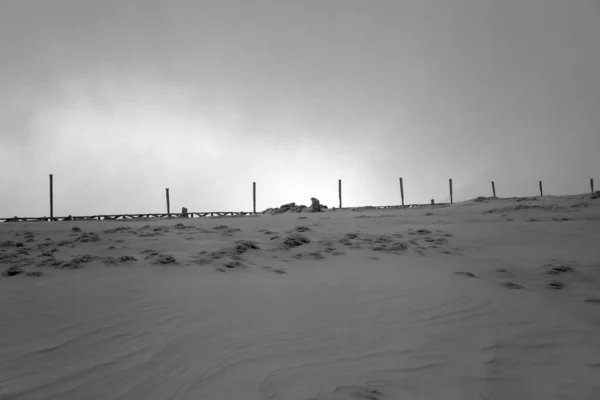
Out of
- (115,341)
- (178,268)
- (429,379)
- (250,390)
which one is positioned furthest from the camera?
(178,268)

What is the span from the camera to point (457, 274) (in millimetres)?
3777

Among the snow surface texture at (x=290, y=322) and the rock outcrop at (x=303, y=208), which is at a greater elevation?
the rock outcrop at (x=303, y=208)

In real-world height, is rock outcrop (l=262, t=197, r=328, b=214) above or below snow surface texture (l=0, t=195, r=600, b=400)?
above

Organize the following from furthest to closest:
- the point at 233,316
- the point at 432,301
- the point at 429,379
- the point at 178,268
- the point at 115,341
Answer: the point at 178,268
the point at 432,301
the point at 233,316
the point at 115,341
the point at 429,379

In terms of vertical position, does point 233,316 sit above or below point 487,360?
above

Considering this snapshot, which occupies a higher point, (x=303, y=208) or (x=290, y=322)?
(x=303, y=208)

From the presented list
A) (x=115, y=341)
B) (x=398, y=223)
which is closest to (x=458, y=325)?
(x=115, y=341)

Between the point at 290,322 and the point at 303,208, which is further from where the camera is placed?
the point at 303,208

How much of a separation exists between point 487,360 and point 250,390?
4.67 feet

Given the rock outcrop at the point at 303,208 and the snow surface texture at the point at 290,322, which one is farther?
the rock outcrop at the point at 303,208

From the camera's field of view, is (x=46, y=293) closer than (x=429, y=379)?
No

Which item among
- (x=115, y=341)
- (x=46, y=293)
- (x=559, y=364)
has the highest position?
(x=46, y=293)

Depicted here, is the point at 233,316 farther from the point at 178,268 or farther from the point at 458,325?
the point at 458,325

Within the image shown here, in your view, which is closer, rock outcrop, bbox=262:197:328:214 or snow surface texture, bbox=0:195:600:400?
snow surface texture, bbox=0:195:600:400
